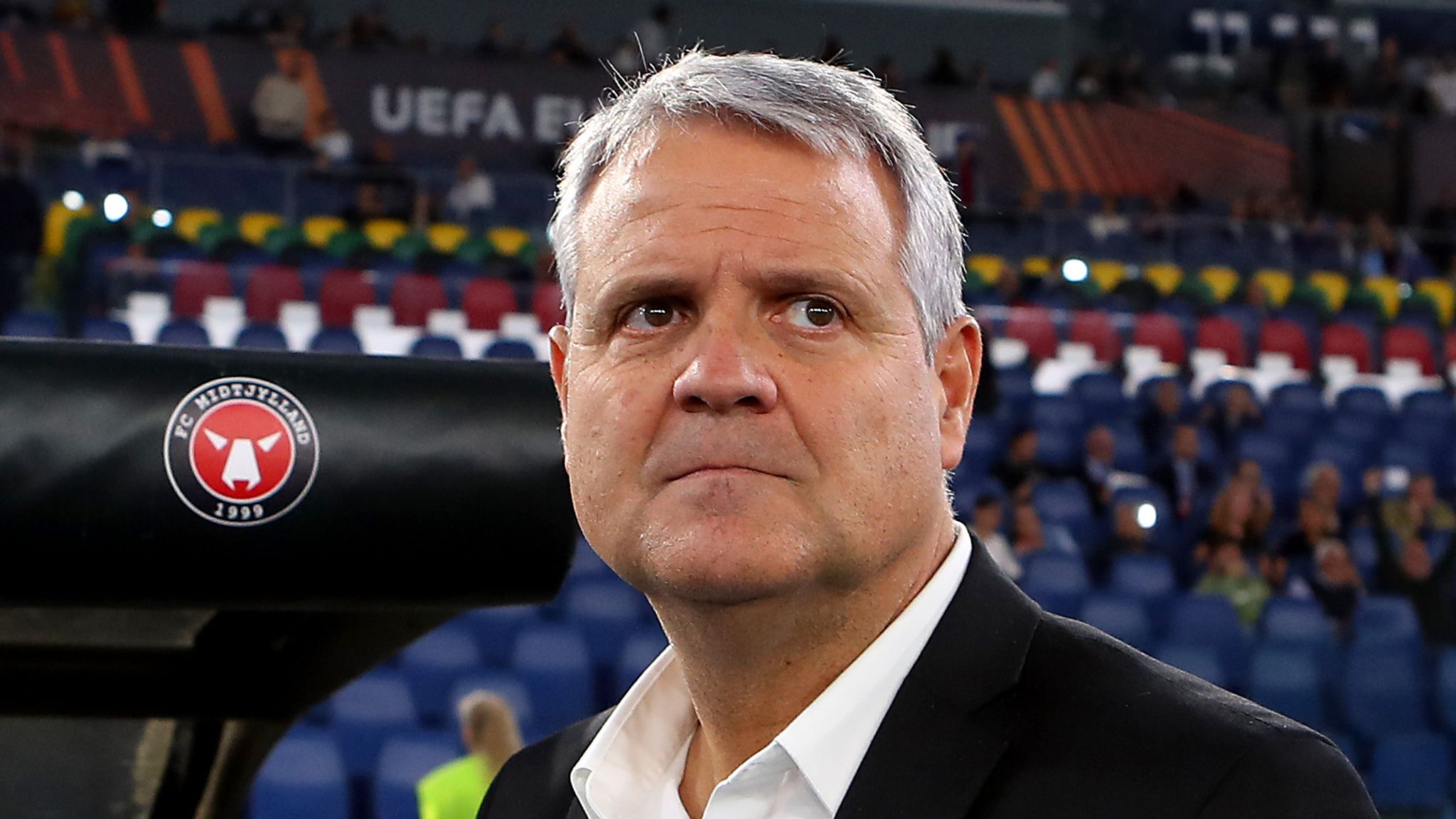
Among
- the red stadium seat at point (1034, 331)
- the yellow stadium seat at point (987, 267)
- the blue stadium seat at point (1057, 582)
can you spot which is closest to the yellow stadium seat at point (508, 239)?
the yellow stadium seat at point (987, 267)

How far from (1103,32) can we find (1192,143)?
3697mm

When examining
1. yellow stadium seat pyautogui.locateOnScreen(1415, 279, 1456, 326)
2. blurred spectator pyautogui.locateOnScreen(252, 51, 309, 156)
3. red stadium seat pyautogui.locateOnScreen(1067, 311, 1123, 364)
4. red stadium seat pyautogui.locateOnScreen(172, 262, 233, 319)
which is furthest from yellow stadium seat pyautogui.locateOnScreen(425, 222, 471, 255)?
yellow stadium seat pyautogui.locateOnScreen(1415, 279, 1456, 326)

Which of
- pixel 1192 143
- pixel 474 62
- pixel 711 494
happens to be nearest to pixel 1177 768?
pixel 711 494

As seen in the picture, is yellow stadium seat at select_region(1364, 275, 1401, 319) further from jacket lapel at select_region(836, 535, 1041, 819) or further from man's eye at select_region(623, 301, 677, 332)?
man's eye at select_region(623, 301, 677, 332)

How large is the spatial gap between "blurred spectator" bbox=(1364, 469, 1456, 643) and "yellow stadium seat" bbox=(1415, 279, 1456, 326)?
3968mm

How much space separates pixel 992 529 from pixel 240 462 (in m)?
6.35

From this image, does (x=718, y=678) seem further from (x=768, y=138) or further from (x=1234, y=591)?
(x=1234, y=591)

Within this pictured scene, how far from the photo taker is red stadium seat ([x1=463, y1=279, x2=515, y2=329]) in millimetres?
10297

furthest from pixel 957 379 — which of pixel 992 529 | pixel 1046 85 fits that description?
pixel 1046 85

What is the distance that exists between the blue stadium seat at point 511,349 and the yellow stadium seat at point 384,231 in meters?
3.14

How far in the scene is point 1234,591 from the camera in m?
7.94

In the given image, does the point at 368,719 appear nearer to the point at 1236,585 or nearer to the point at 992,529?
the point at 992,529

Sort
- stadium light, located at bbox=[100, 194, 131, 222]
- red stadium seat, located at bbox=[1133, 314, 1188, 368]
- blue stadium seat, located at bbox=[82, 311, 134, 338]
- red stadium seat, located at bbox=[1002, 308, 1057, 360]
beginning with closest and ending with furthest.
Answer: blue stadium seat, located at bbox=[82, 311, 134, 338], stadium light, located at bbox=[100, 194, 131, 222], red stadium seat, located at bbox=[1002, 308, 1057, 360], red stadium seat, located at bbox=[1133, 314, 1188, 368]

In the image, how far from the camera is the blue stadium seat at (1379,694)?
738cm
